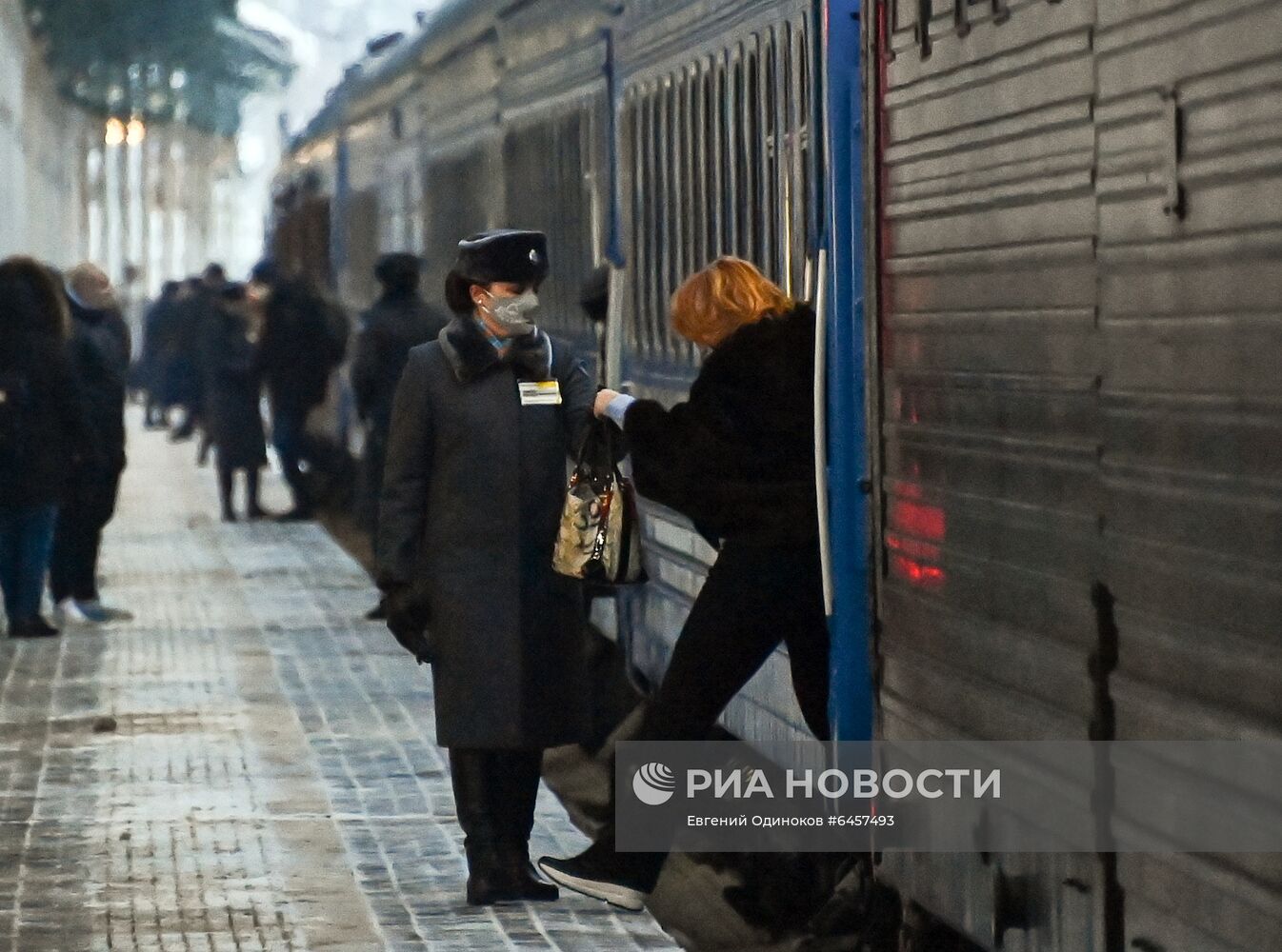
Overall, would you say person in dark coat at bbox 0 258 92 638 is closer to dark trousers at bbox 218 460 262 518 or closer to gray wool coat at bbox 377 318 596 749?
gray wool coat at bbox 377 318 596 749

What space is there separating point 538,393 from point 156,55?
34.8 meters

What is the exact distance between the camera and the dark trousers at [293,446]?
19.0 m

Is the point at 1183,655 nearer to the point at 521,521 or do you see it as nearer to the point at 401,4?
the point at 521,521

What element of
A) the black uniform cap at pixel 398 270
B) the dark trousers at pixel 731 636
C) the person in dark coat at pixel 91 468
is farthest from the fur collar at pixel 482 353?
the black uniform cap at pixel 398 270

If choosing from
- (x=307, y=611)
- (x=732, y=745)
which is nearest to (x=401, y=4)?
(x=307, y=611)

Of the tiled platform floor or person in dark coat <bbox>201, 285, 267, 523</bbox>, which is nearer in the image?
the tiled platform floor

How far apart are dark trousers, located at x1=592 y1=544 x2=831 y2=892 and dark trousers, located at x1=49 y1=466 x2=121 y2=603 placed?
7.13 m

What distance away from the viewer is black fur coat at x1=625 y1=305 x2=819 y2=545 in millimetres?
6551

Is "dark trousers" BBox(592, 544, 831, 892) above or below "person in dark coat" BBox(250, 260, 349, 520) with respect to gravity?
below

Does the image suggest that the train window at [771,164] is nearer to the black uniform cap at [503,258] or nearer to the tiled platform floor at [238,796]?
the black uniform cap at [503,258]

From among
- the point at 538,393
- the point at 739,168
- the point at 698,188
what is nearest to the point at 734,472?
the point at 538,393

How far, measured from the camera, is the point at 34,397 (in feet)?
41.0

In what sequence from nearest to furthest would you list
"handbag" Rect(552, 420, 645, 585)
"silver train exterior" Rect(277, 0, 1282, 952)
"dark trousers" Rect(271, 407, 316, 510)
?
"silver train exterior" Rect(277, 0, 1282, 952) → "handbag" Rect(552, 420, 645, 585) → "dark trousers" Rect(271, 407, 316, 510)

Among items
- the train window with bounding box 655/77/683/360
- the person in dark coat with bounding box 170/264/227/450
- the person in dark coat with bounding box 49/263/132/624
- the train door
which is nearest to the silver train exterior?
the train door
